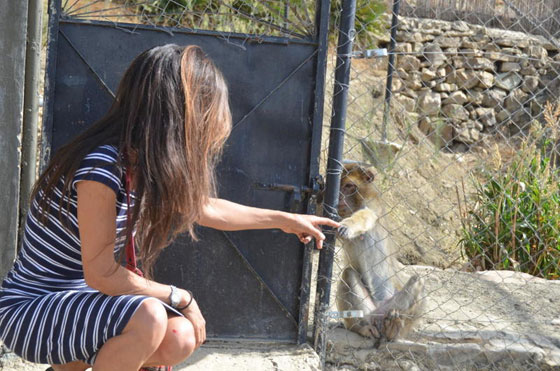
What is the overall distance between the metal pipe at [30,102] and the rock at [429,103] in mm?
8653

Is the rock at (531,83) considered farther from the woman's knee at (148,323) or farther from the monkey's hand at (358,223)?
the woman's knee at (148,323)

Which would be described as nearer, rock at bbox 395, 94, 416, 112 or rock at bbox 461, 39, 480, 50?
rock at bbox 395, 94, 416, 112

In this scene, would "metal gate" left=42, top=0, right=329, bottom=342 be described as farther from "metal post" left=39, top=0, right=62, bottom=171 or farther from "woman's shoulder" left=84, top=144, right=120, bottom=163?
"woman's shoulder" left=84, top=144, right=120, bottom=163

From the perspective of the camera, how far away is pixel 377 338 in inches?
157

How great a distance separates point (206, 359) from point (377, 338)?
103cm

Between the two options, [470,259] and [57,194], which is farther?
[470,259]

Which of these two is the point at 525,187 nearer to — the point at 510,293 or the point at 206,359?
the point at 510,293

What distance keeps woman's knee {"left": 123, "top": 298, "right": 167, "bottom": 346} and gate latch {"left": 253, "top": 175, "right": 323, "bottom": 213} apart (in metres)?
1.42

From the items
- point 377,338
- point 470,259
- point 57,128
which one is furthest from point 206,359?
point 470,259

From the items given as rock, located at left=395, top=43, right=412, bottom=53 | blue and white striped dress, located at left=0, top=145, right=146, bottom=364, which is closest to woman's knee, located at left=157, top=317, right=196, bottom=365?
blue and white striped dress, located at left=0, top=145, right=146, bottom=364

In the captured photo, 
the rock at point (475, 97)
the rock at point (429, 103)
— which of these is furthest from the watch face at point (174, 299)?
the rock at point (475, 97)

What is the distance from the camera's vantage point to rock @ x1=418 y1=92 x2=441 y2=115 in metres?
11.6

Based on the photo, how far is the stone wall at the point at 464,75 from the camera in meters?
11.4

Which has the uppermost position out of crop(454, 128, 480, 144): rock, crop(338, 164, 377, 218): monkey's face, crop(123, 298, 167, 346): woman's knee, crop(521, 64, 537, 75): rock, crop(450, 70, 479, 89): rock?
crop(521, 64, 537, 75): rock
